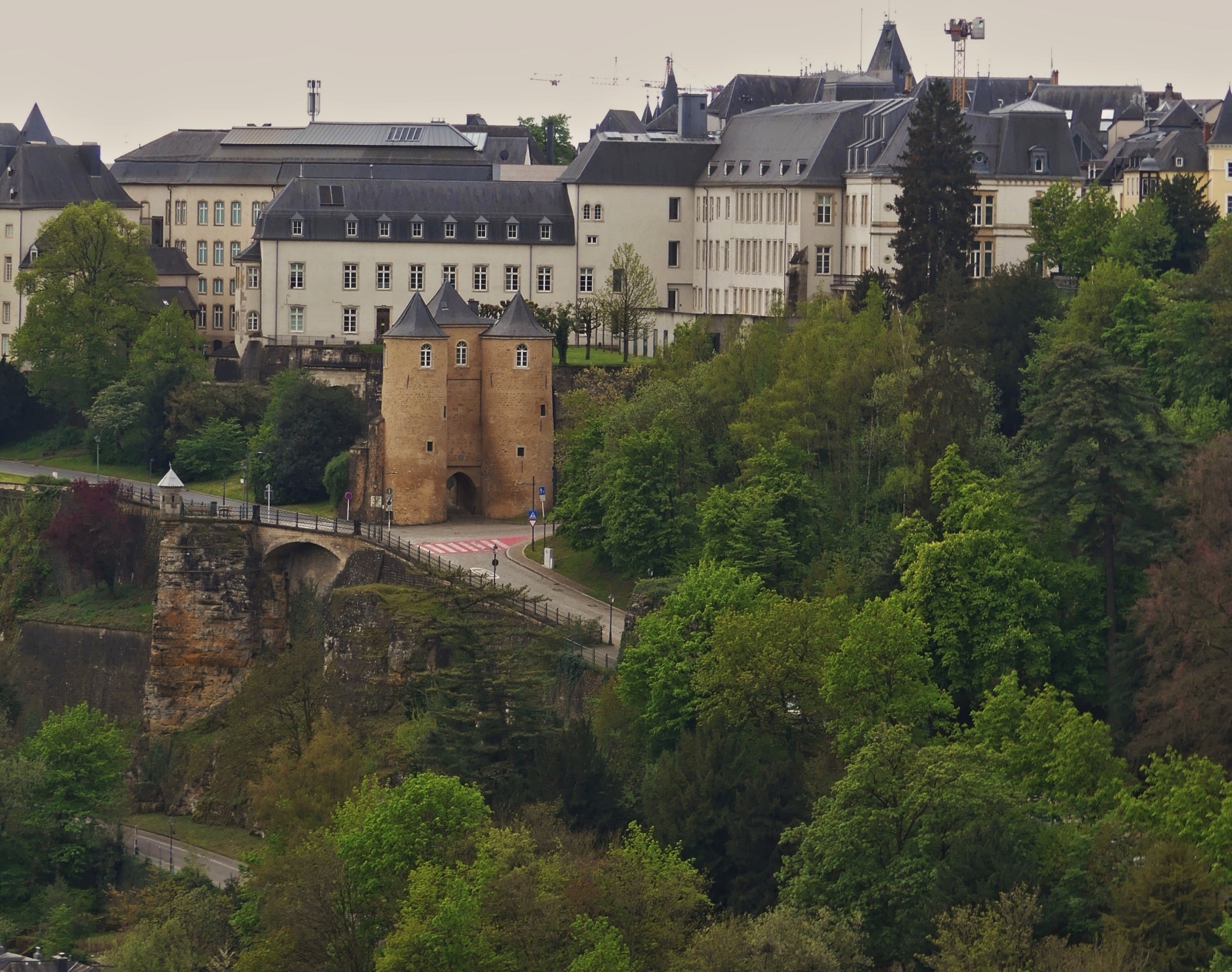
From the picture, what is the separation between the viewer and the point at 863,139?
97750 mm

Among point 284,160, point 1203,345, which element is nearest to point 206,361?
point 284,160

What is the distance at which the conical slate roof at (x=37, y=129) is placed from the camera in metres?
132

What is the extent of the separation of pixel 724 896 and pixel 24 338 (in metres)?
55.8

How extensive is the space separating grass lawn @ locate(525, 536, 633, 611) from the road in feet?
1.41

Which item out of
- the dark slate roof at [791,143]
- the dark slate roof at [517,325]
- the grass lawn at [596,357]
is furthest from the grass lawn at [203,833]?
the dark slate roof at [791,143]

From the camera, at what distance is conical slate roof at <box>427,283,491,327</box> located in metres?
88.7

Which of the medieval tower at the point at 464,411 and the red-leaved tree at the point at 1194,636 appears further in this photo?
the medieval tower at the point at 464,411

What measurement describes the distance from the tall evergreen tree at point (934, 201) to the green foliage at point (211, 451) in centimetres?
2463

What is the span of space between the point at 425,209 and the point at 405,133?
15.4 meters

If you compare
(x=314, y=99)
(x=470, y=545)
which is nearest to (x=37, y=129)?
(x=314, y=99)

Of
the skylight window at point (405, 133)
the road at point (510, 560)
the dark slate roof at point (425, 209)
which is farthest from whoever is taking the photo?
the skylight window at point (405, 133)

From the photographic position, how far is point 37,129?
13275 cm

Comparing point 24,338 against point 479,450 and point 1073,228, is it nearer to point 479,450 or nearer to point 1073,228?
point 479,450

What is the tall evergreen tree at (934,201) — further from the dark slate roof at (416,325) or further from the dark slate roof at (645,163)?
the dark slate roof at (645,163)
